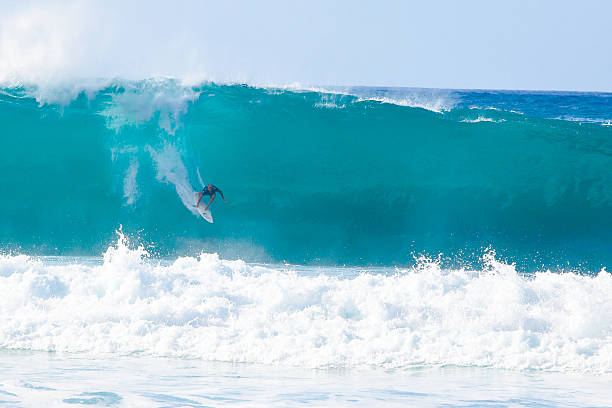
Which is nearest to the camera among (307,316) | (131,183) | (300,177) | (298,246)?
(307,316)

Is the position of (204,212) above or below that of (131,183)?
below

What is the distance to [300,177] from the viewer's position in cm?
1152

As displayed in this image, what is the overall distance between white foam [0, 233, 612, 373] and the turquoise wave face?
3.91 metres

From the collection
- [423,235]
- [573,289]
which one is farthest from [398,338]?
[423,235]

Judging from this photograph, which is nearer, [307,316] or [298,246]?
[307,316]

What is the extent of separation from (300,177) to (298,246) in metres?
1.45

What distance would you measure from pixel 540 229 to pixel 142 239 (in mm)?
6463

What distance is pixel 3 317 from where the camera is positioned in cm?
573

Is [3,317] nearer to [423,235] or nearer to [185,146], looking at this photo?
[185,146]

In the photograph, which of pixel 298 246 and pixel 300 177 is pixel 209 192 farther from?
pixel 300 177

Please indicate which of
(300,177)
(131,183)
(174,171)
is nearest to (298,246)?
(300,177)

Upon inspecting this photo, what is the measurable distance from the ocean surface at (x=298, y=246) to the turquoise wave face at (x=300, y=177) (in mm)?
36

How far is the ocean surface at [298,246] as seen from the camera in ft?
15.7

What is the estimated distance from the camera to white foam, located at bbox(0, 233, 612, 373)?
16.4 feet
